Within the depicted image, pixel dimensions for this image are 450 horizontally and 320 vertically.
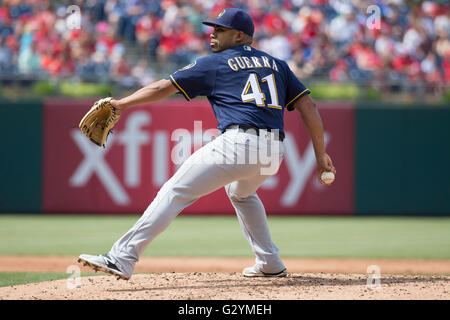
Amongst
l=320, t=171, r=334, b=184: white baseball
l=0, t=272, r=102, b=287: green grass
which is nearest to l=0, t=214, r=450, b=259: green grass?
l=0, t=272, r=102, b=287: green grass

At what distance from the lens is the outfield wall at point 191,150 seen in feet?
37.6

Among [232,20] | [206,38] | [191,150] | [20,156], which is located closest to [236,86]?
[232,20]

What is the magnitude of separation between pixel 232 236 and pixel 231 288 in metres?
4.44

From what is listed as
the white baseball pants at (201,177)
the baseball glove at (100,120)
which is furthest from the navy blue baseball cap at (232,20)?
Answer: the baseball glove at (100,120)

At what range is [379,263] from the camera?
22.7 feet

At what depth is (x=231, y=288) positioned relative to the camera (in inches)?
191

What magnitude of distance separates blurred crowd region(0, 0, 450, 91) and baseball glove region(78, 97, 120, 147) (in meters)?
6.61

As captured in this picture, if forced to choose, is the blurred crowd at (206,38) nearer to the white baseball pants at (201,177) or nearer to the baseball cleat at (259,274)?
the baseball cleat at (259,274)

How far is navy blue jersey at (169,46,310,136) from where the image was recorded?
475 cm

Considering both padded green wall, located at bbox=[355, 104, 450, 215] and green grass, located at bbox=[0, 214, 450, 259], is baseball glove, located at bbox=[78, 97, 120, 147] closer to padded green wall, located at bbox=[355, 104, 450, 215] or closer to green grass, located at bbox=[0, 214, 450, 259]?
green grass, located at bbox=[0, 214, 450, 259]

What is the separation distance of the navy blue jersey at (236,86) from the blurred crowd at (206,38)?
22.8 ft

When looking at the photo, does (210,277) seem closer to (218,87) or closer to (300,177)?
(218,87)

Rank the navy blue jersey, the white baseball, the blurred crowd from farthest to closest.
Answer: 1. the blurred crowd
2. the white baseball
3. the navy blue jersey
